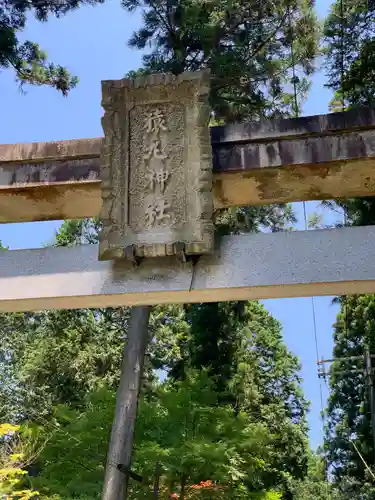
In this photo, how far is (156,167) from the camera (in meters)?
3.28

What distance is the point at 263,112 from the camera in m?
11.5

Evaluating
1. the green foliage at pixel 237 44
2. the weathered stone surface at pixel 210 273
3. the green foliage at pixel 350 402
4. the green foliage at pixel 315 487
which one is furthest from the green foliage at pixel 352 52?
the green foliage at pixel 315 487

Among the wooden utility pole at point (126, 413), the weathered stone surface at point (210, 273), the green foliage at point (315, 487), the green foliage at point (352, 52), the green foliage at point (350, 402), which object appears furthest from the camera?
the green foliage at point (315, 487)

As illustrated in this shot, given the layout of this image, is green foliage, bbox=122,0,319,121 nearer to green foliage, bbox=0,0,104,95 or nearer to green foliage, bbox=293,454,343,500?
green foliage, bbox=0,0,104,95

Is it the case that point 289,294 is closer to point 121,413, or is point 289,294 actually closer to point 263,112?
point 121,413

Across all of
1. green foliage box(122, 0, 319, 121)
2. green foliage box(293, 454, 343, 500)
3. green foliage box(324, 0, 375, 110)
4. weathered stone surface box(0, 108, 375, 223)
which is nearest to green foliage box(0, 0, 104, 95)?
green foliage box(122, 0, 319, 121)

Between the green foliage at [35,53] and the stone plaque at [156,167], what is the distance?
7026 mm

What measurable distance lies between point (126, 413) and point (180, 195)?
5.39m

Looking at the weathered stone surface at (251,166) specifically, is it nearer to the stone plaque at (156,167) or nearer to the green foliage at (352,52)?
the stone plaque at (156,167)

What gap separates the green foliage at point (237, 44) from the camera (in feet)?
35.3

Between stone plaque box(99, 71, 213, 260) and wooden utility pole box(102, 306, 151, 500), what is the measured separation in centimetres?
529

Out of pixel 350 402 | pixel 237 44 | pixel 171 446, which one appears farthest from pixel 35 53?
pixel 350 402

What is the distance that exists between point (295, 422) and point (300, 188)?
17.0 m

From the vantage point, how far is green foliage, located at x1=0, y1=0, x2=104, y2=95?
9961 millimetres
